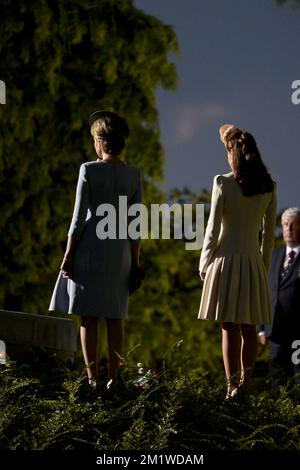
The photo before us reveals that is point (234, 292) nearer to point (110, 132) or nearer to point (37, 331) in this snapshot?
point (110, 132)

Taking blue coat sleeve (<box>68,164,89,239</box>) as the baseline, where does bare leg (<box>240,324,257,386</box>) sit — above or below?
below

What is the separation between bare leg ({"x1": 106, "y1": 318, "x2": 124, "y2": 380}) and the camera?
7.00 meters

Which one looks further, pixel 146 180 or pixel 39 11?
pixel 146 180

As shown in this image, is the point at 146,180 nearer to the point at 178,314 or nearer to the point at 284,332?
the point at 178,314

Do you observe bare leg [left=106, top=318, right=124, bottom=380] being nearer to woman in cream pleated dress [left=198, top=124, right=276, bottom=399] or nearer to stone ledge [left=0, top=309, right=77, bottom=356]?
woman in cream pleated dress [left=198, top=124, right=276, bottom=399]

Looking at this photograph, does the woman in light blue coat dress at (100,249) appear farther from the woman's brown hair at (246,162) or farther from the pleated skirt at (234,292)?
the woman's brown hair at (246,162)

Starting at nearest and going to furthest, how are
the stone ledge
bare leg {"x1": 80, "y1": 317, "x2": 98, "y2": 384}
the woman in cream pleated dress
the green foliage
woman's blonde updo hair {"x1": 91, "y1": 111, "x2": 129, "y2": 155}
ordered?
the green foliage → bare leg {"x1": 80, "y1": 317, "x2": 98, "y2": 384} → woman's blonde updo hair {"x1": 91, "y1": 111, "x2": 129, "y2": 155} → the woman in cream pleated dress → the stone ledge

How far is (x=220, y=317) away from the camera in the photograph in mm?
7176

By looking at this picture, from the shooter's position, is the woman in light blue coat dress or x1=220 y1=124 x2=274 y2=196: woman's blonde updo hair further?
x1=220 y1=124 x2=274 y2=196: woman's blonde updo hair

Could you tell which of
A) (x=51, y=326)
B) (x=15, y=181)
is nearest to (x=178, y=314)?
(x=15, y=181)

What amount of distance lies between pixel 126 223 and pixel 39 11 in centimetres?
1158

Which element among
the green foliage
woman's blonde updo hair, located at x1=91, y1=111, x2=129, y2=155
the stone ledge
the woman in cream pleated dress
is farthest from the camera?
the stone ledge

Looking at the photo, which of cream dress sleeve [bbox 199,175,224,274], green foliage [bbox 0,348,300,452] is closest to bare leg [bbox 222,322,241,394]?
green foliage [bbox 0,348,300,452]

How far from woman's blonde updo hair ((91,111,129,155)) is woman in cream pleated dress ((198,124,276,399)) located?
0.74 m
